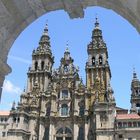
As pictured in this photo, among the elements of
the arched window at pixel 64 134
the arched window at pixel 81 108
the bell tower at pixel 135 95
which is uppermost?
the bell tower at pixel 135 95

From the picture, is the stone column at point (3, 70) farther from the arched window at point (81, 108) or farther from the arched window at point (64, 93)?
the arched window at point (64, 93)

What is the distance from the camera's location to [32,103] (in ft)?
143

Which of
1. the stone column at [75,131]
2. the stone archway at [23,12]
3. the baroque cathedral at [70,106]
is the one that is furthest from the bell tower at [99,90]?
the stone archway at [23,12]

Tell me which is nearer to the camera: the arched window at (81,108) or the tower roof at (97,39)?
the arched window at (81,108)

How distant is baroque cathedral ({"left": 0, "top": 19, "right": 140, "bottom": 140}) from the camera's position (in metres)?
38.9

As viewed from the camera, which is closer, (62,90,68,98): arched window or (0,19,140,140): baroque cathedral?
(0,19,140,140): baroque cathedral

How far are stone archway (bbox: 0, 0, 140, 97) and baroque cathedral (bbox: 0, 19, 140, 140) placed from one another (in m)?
32.9

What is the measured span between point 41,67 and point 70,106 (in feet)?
30.2

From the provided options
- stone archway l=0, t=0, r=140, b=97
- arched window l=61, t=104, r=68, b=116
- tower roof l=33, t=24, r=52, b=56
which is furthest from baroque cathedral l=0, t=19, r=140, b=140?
stone archway l=0, t=0, r=140, b=97

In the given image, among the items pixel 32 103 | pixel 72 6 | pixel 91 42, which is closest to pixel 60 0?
pixel 72 6

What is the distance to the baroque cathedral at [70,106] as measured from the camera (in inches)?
1531

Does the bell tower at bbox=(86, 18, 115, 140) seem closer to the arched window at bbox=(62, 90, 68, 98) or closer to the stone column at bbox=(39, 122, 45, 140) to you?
the arched window at bbox=(62, 90, 68, 98)

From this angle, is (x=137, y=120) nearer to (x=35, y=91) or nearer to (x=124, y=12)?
(x=35, y=91)

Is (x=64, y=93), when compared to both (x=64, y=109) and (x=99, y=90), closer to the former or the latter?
(x=64, y=109)
